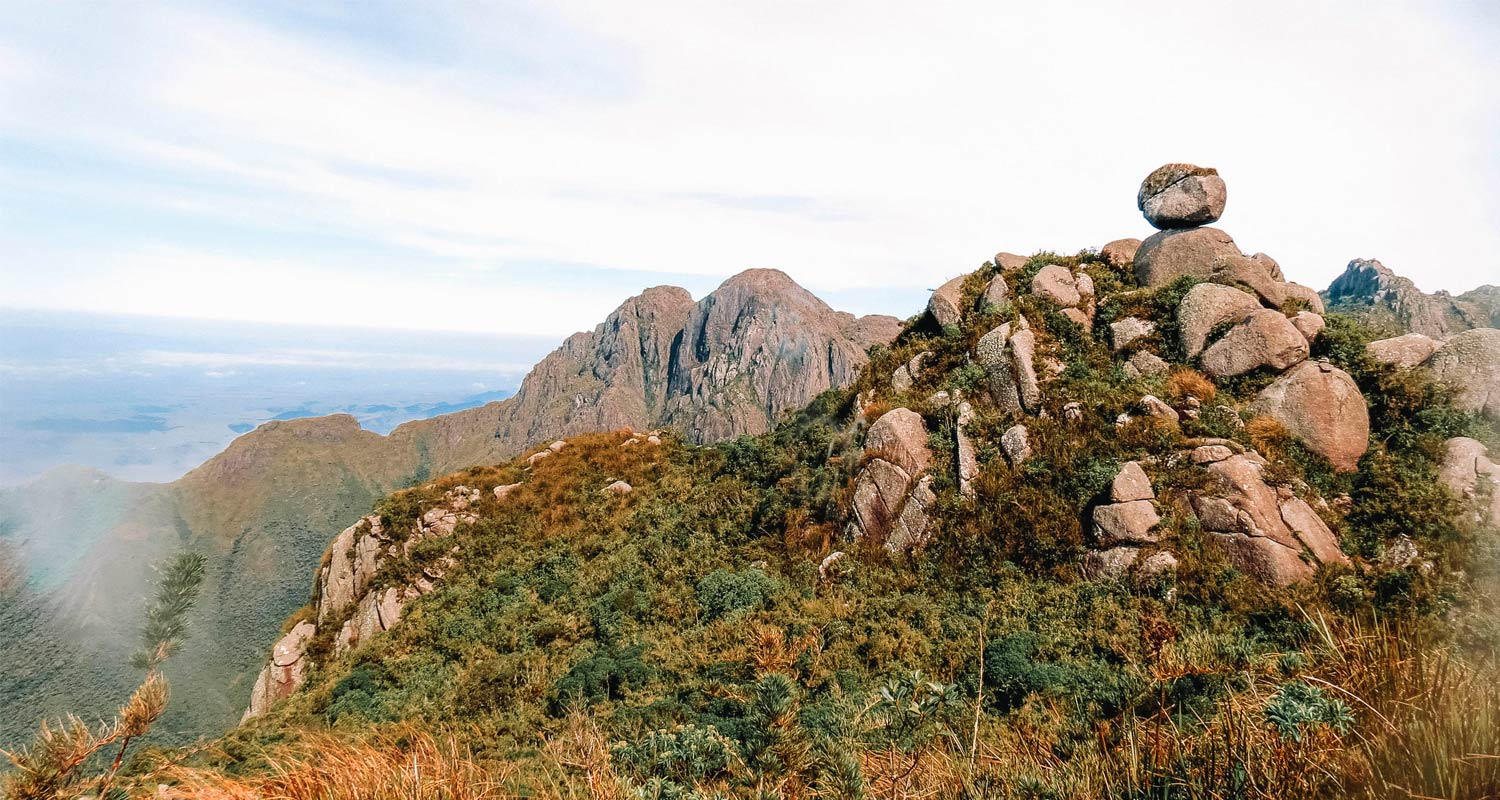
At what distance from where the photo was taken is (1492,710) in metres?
2.86

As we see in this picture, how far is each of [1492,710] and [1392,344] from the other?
18.6 metres

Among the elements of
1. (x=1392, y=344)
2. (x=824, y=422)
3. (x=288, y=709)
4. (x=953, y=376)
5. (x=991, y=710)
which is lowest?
(x=288, y=709)

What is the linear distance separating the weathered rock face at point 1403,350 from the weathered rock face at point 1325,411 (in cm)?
134

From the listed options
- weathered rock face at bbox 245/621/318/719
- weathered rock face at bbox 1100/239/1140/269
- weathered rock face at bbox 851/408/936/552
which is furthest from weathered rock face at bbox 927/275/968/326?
weathered rock face at bbox 245/621/318/719

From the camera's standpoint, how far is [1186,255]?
1983 centimetres

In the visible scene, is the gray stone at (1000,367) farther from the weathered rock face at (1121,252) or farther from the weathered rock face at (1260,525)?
the weathered rock face at (1121,252)

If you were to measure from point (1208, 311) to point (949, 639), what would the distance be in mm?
12914

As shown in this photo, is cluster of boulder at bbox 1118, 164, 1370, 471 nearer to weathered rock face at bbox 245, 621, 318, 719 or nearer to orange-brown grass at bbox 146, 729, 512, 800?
orange-brown grass at bbox 146, 729, 512, 800

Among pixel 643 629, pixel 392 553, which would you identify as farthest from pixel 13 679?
pixel 643 629

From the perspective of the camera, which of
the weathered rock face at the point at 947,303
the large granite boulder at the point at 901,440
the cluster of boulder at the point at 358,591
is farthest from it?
the weathered rock face at the point at 947,303

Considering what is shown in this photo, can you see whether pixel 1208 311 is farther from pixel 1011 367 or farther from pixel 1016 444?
pixel 1016 444

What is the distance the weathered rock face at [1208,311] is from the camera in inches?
678

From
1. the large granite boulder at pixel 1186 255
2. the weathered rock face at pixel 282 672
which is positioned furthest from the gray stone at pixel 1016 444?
the weathered rock face at pixel 282 672

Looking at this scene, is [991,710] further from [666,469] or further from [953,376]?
[666,469]
